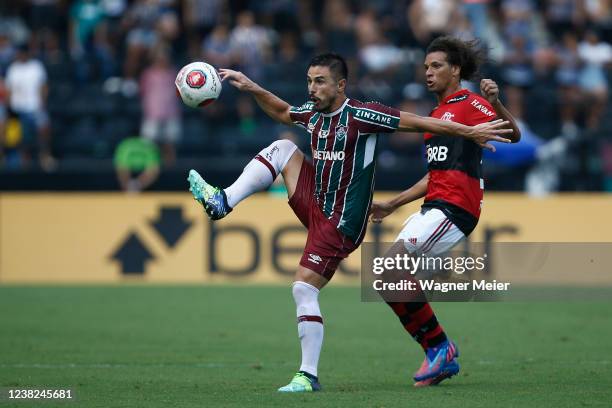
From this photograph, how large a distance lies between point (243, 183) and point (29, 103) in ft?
42.9

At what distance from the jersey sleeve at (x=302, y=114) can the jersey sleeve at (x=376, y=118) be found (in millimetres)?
468

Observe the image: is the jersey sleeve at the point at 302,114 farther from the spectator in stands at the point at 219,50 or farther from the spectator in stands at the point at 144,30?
the spectator in stands at the point at 144,30

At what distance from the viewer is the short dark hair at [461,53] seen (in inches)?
364

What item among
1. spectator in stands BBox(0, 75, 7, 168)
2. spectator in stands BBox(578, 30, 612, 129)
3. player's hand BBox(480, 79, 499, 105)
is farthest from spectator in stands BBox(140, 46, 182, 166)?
player's hand BBox(480, 79, 499, 105)

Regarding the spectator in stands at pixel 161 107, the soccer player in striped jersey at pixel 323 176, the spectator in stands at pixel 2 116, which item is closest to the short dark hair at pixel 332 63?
the soccer player in striped jersey at pixel 323 176

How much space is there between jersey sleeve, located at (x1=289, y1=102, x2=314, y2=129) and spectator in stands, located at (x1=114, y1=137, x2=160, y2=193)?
35.8 feet

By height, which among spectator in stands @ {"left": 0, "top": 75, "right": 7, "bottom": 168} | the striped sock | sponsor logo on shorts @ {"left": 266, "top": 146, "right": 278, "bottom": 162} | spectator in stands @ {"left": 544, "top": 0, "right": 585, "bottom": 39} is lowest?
the striped sock

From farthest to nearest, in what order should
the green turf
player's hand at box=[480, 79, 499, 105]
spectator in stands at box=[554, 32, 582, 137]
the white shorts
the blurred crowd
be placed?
1. spectator in stands at box=[554, 32, 582, 137]
2. the blurred crowd
3. the white shorts
4. player's hand at box=[480, 79, 499, 105]
5. the green turf

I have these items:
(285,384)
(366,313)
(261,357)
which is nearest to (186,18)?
(366,313)

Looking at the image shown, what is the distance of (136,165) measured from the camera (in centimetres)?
2011

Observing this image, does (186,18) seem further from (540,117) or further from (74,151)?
(540,117)

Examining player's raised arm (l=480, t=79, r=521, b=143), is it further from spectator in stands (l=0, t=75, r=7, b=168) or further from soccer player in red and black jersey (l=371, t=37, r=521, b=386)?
spectator in stands (l=0, t=75, r=7, b=168)

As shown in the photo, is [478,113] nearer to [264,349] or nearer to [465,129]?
[465,129]

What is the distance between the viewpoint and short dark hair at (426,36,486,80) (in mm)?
9234
